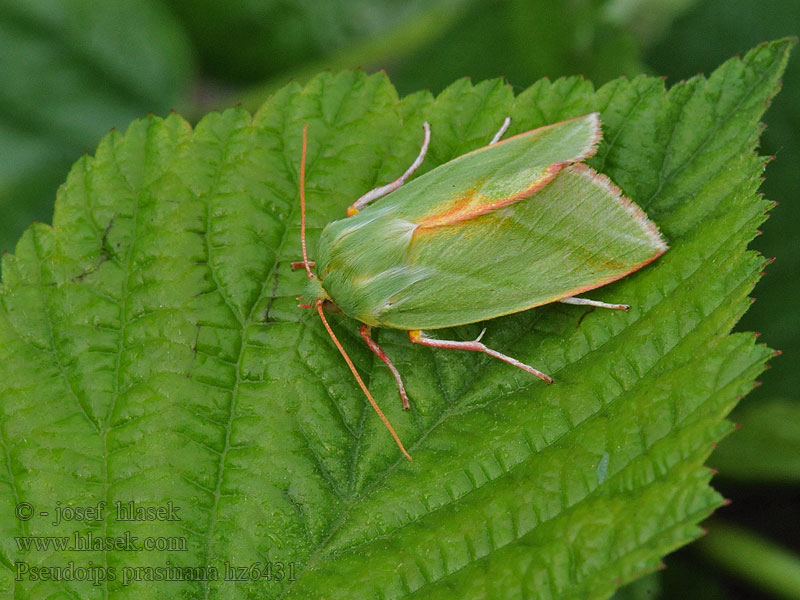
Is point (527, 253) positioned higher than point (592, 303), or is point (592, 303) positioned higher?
point (527, 253)

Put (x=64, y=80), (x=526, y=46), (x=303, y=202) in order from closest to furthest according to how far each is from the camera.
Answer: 1. (x=303, y=202)
2. (x=526, y=46)
3. (x=64, y=80)

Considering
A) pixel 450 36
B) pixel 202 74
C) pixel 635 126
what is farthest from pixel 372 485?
pixel 202 74

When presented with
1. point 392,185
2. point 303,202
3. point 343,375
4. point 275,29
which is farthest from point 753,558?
point 275,29

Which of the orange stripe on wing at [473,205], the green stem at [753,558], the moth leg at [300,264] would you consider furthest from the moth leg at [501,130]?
the green stem at [753,558]

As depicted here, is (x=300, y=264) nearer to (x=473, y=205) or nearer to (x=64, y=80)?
(x=473, y=205)

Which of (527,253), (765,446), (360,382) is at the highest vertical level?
(527,253)

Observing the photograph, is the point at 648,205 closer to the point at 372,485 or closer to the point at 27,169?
the point at 372,485

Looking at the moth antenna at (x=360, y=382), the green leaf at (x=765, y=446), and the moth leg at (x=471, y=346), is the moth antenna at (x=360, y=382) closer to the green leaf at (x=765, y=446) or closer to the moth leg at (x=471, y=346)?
the moth leg at (x=471, y=346)
